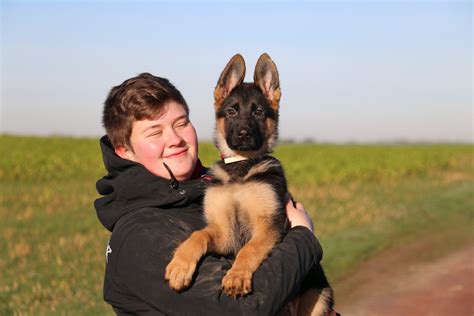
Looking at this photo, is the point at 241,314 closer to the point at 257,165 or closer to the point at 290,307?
the point at 290,307

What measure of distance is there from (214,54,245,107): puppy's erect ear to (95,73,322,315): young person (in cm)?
72

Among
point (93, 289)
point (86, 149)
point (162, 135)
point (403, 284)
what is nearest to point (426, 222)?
point (403, 284)

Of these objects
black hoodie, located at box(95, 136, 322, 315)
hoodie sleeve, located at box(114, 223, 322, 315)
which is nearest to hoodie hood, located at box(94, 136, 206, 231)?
black hoodie, located at box(95, 136, 322, 315)

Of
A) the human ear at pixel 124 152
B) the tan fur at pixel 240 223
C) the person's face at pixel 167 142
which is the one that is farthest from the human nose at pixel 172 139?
the tan fur at pixel 240 223

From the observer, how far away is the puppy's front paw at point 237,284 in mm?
3438

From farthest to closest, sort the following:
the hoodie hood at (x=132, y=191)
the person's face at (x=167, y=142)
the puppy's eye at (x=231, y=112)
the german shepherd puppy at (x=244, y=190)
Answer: the puppy's eye at (x=231, y=112)
the person's face at (x=167, y=142)
the hoodie hood at (x=132, y=191)
the german shepherd puppy at (x=244, y=190)

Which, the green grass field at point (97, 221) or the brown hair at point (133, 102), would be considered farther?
the green grass field at point (97, 221)

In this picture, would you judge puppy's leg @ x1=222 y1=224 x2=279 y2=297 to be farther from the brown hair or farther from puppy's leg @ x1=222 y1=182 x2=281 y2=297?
the brown hair

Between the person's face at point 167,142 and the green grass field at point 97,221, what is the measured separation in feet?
8.47

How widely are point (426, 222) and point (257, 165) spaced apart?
33.5ft

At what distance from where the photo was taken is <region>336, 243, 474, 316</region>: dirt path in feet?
27.3

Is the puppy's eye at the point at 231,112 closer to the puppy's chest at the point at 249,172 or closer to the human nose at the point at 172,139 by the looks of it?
the puppy's chest at the point at 249,172

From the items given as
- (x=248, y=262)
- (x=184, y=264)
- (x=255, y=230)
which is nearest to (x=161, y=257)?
(x=184, y=264)

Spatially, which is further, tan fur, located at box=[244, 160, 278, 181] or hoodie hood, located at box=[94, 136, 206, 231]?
tan fur, located at box=[244, 160, 278, 181]
